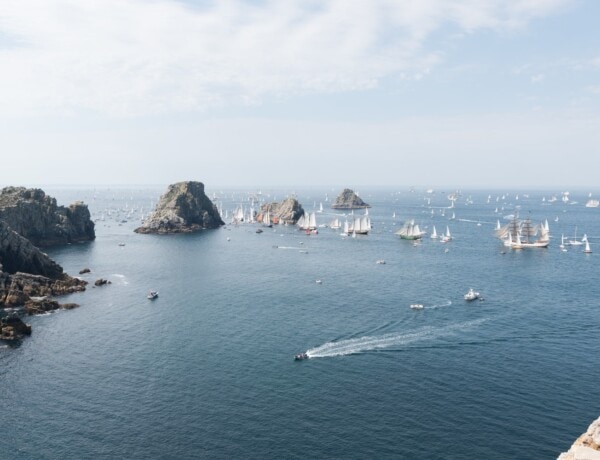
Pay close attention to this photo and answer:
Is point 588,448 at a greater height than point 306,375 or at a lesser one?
greater

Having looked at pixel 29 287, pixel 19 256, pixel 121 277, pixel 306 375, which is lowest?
pixel 306 375

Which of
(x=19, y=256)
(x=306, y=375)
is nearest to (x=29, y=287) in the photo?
(x=19, y=256)

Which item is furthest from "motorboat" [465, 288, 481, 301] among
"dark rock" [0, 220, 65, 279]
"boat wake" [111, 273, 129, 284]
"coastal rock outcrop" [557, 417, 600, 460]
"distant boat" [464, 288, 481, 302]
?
"dark rock" [0, 220, 65, 279]

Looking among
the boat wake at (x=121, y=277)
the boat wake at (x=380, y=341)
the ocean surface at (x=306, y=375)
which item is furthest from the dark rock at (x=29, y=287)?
the boat wake at (x=380, y=341)

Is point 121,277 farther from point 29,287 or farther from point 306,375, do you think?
point 306,375

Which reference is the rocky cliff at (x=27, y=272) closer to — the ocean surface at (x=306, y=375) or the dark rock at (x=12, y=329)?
the ocean surface at (x=306, y=375)

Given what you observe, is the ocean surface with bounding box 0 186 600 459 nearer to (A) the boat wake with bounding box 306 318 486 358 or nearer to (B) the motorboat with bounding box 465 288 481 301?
(A) the boat wake with bounding box 306 318 486 358

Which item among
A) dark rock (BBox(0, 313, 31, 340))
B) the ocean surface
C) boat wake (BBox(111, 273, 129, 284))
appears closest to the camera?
the ocean surface
